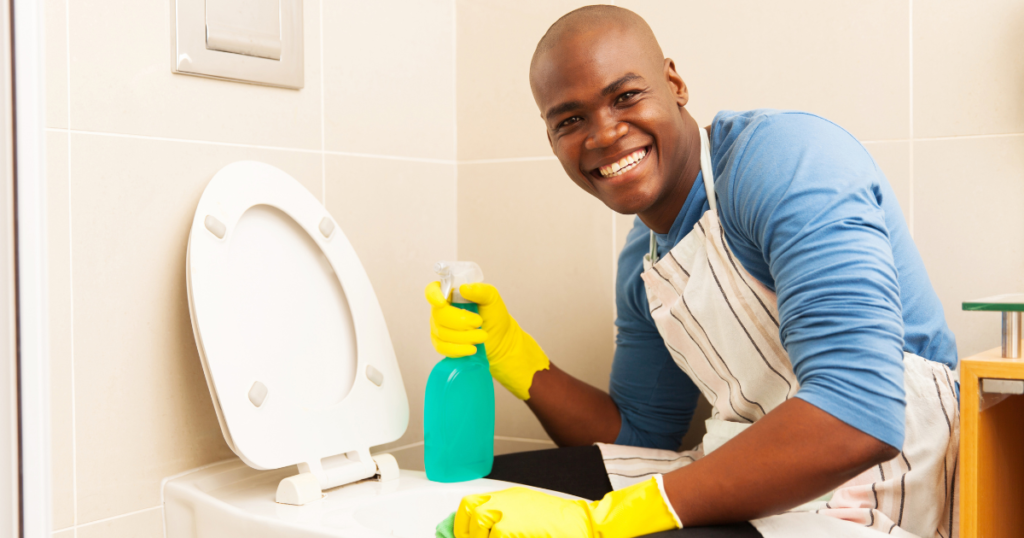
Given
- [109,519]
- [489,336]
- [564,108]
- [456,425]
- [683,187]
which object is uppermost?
[564,108]

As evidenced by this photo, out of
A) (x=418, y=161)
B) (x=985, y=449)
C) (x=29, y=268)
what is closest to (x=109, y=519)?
(x=29, y=268)

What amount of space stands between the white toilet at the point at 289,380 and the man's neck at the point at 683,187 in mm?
445

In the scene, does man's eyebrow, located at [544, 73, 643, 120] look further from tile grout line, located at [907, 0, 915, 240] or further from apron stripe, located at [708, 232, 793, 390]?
tile grout line, located at [907, 0, 915, 240]

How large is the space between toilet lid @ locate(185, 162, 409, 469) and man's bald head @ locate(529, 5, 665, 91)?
1.45ft

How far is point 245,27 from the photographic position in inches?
45.4

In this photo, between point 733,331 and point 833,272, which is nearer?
point 833,272

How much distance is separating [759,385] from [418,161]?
784 millimetres

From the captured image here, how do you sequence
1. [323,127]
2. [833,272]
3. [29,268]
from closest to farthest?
[833,272] → [29,268] → [323,127]

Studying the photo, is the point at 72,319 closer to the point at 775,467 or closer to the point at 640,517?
the point at 640,517

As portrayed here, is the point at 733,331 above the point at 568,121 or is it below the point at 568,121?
below

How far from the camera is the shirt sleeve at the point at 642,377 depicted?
1.33 m

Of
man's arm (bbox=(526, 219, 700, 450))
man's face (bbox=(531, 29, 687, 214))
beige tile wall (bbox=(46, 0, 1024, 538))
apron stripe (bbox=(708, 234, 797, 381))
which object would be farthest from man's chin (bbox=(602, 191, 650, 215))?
beige tile wall (bbox=(46, 0, 1024, 538))

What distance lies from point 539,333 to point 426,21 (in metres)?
0.65

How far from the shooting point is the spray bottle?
3.67 feet
